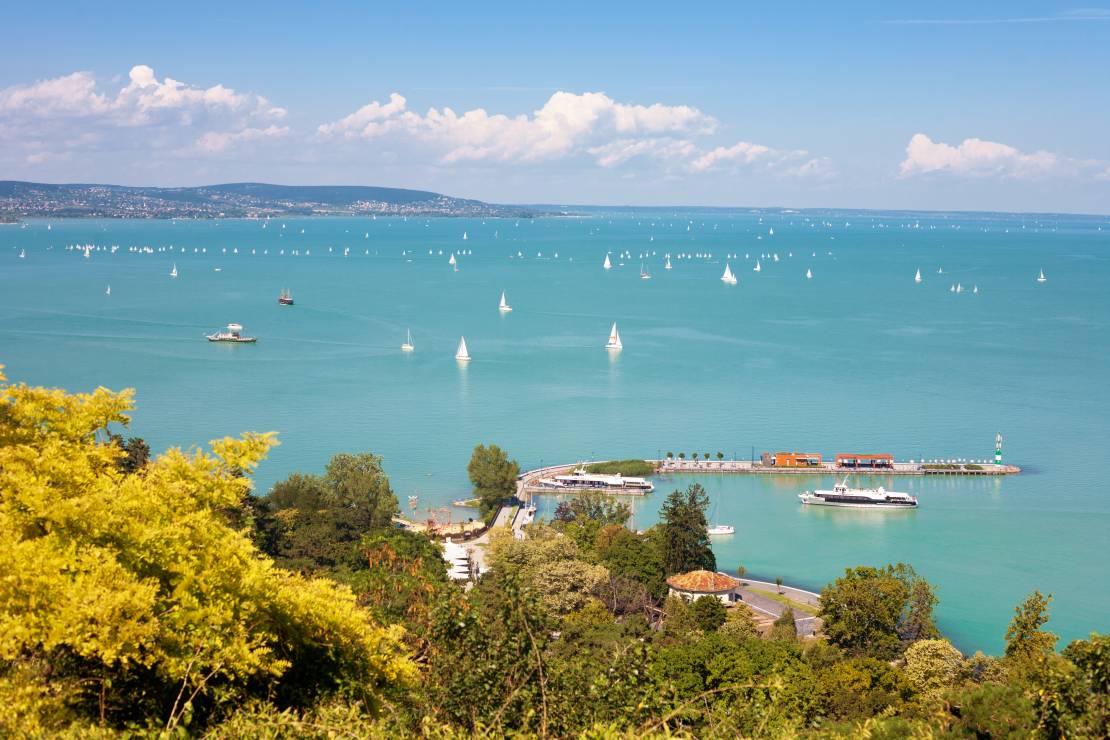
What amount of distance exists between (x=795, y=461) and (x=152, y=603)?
95.4 feet

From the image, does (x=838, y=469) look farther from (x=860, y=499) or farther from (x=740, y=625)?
(x=740, y=625)

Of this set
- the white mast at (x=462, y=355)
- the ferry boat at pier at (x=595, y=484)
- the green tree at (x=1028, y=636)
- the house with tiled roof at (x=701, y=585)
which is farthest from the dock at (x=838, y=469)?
the white mast at (x=462, y=355)

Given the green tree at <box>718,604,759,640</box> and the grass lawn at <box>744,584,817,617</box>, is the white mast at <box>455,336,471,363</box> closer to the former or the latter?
the grass lawn at <box>744,584,817,617</box>

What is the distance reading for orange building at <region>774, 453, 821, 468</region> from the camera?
3325 centimetres

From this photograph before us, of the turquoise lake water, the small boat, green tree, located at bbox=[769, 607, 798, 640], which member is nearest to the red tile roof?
green tree, located at bbox=[769, 607, 798, 640]

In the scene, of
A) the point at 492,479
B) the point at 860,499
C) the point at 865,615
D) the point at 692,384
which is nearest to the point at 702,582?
the point at 865,615

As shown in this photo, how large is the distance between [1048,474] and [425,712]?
1239 inches

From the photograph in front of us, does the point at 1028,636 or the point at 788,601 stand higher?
the point at 1028,636

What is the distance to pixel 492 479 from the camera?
2802 centimetres

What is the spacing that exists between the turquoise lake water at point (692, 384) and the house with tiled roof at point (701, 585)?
12.5 feet

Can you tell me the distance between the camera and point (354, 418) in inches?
1462

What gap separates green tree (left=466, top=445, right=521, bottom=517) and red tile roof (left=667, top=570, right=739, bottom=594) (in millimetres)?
7811

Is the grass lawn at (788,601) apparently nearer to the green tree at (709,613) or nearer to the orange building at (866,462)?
the green tree at (709,613)

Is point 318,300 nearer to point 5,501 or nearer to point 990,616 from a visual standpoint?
point 990,616
